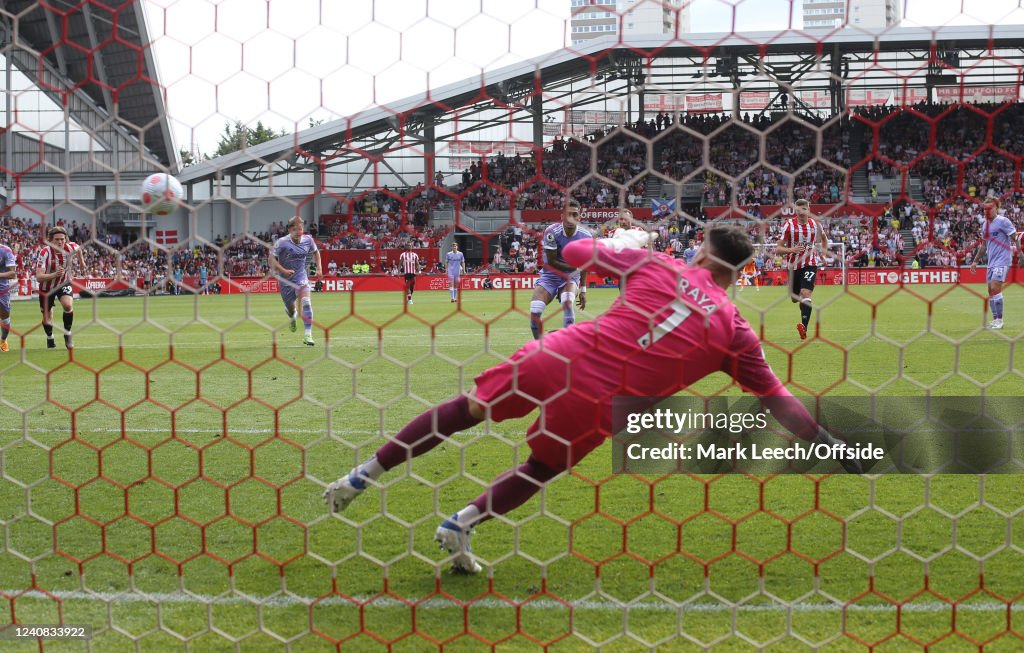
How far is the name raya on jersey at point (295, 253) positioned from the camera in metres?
13.0

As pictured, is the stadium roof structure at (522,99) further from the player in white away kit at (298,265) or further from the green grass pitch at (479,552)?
the player in white away kit at (298,265)

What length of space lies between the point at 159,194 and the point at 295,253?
9161mm

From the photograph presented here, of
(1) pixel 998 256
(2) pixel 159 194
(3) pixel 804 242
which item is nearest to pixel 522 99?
(2) pixel 159 194

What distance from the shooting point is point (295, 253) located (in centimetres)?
1318

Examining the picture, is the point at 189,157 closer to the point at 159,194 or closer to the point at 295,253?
the point at 159,194

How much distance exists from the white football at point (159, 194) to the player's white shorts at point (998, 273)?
10.2m

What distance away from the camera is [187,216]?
3588 millimetres

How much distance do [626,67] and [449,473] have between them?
8.25 ft

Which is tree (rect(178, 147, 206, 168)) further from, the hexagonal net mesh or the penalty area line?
the penalty area line

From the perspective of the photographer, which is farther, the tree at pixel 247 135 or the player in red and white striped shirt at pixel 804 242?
the player in red and white striped shirt at pixel 804 242

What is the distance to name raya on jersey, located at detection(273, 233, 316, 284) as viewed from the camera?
42.5 feet

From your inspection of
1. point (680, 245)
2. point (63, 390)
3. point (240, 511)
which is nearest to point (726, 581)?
point (680, 245)

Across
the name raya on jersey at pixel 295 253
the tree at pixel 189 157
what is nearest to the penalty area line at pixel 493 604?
the tree at pixel 189 157

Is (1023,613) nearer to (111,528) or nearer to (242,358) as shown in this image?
(111,528)
